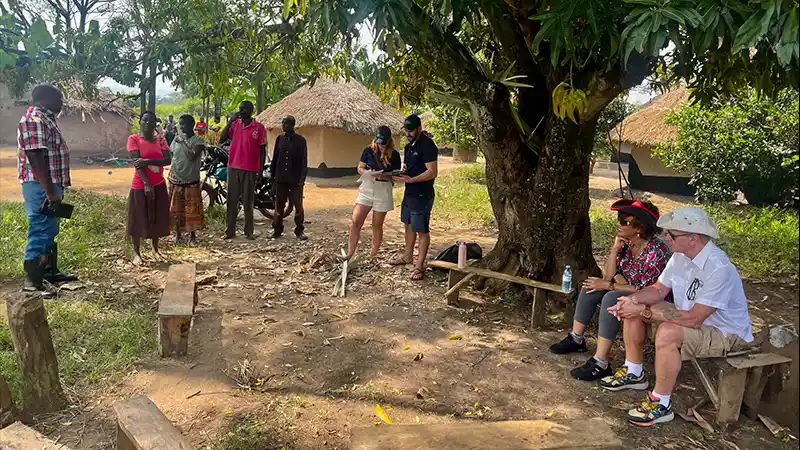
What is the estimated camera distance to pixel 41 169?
4.88 metres

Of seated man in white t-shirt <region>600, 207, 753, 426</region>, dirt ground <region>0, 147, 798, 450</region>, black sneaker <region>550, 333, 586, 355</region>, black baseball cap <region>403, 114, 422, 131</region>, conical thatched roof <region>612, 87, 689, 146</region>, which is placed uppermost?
conical thatched roof <region>612, 87, 689, 146</region>

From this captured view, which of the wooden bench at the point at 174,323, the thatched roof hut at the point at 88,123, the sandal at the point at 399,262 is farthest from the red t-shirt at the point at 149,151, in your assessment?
the thatched roof hut at the point at 88,123

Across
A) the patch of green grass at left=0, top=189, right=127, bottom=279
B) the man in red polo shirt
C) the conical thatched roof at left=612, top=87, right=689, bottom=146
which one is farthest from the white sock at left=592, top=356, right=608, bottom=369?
the conical thatched roof at left=612, top=87, right=689, bottom=146

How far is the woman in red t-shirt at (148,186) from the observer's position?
19.8ft

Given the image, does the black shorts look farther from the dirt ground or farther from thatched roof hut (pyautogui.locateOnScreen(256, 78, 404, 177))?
thatched roof hut (pyautogui.locateOnScreen(256, 78, 404, 177))

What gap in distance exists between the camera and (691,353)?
135 inches

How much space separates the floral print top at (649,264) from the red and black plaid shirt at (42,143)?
4.66 m

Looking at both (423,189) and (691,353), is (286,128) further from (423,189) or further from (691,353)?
(691,353)

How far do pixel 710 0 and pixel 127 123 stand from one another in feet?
72.5

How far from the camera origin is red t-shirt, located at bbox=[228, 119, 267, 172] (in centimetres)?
746

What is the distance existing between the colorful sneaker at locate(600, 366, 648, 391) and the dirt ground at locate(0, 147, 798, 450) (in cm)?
6

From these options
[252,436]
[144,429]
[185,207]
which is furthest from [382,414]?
[185,207]

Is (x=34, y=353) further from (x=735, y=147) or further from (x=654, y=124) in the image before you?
(x=654, y=124)

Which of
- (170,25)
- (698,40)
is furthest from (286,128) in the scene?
(698,40)
